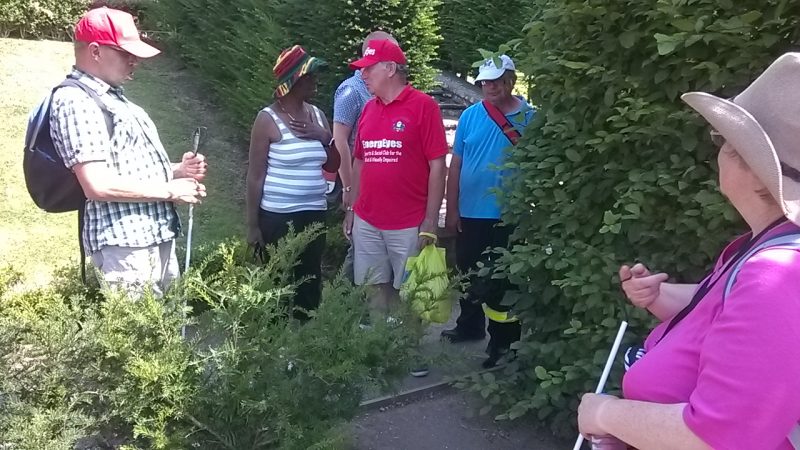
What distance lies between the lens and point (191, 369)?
107 inches

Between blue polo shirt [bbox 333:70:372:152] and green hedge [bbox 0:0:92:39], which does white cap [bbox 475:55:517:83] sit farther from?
green hedge [bbox 0:0:92:39]

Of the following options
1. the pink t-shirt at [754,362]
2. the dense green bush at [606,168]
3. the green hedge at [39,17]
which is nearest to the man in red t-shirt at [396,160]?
the dense green bush at [606,168]

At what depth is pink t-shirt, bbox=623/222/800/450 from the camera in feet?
4.21

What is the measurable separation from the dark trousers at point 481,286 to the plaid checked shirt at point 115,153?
175cm

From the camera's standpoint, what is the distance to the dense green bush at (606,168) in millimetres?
2691

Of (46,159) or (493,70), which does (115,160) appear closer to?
(46,159)

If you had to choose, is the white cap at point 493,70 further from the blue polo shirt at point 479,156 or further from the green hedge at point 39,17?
the green hedge at point 39,17

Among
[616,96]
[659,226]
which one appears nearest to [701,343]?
[659,226]

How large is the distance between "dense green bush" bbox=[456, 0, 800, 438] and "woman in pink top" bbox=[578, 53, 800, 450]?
1217 millimetres

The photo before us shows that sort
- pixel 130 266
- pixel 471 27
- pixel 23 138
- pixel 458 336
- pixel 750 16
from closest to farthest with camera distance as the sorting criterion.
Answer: pixel 750 16
pixel 130 266
pixel 458 336
pixel 23 138
pixel 471 27

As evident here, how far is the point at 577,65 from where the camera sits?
311 cm

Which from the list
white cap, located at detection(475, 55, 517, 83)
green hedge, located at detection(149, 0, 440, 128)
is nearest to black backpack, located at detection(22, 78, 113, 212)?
white cap, located at detection(475, 55, 517, 83)

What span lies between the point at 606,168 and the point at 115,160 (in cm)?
205

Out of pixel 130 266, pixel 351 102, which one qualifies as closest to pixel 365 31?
pixel 351 102
